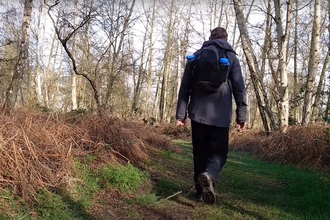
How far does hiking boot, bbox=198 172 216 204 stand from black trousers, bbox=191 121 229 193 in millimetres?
211

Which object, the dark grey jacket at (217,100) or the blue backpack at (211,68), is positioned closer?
the blue backpack at (211,68)

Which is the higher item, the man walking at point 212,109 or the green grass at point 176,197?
the man walking at point 212,109

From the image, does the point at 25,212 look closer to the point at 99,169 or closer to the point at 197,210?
the point at 99,169

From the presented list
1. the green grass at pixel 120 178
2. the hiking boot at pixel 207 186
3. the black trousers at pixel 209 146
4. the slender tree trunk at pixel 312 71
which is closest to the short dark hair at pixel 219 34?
the black trousers at pixel 209 146

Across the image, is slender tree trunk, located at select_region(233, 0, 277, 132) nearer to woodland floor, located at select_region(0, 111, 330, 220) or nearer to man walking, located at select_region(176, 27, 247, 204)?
woodland floor, located at select_region(0, 111, 330, 220)

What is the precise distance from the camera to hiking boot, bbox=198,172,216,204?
3.68m

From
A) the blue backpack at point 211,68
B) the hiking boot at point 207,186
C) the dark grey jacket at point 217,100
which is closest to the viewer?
the hiking boot at point 207,186

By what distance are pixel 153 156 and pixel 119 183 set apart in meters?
2.45

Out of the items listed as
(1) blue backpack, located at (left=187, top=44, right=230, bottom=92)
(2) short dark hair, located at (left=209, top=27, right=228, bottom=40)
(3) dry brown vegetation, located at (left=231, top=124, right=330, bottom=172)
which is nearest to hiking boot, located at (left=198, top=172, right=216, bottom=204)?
(1) blue backpack, located at (left=187, top=44, right=230, bottom=92)

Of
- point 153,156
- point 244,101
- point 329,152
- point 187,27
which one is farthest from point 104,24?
point 187,27

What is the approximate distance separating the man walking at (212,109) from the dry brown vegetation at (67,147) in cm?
151

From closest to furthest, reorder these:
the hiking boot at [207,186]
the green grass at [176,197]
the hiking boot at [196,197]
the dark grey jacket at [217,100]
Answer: the green grass at [176,197] → the hiking boot at [207,186] → the dark grey jacket at [217,100] → the hiking boot at [196,197]

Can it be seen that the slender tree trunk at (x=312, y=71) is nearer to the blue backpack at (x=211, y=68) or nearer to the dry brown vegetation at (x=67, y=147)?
the dry brown vegetation at (x=67, y=147)

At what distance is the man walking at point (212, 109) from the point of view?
396 cm
